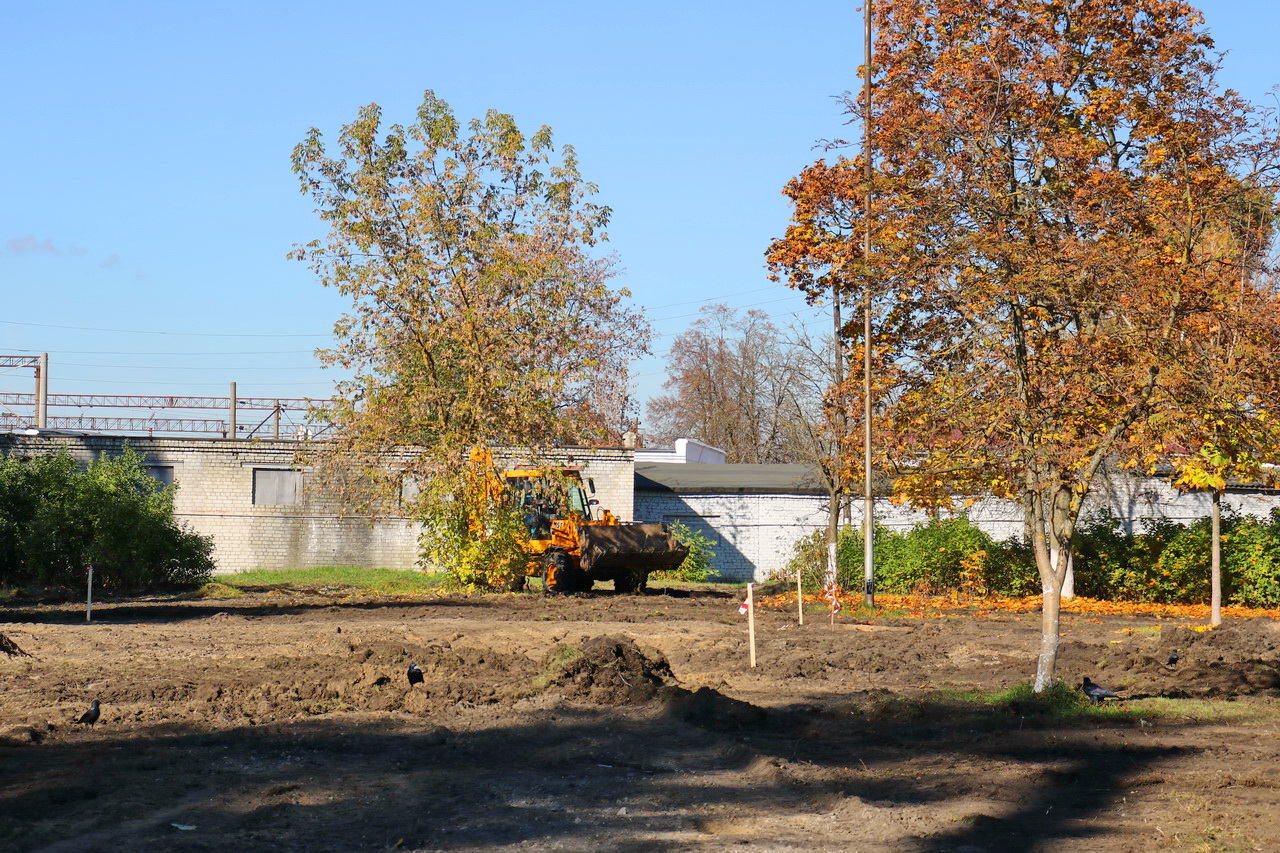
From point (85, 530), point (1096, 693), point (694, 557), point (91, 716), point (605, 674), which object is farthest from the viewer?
point (694, 557)

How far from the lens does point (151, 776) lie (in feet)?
27.6

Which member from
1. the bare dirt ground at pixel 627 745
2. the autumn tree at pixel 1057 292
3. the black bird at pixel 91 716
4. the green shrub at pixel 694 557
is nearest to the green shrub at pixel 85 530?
the bare dirt ground at pixel 627 745

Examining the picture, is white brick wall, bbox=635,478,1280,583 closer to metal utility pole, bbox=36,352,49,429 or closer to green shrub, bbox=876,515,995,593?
green shrub, bbox=876,515,995,593

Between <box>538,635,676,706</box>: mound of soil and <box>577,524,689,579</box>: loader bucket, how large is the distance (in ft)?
38.1

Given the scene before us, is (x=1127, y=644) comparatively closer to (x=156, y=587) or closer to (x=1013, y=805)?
(x=1013, y=805)

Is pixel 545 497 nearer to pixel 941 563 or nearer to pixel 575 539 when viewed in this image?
pixel 575 539

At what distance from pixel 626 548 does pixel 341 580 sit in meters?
10.00

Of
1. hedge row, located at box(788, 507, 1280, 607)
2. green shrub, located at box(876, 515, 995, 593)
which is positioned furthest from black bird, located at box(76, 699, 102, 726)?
green shrub, located at box(876, 515, 995, 593)

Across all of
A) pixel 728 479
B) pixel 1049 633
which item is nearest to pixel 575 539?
pixel 728 479

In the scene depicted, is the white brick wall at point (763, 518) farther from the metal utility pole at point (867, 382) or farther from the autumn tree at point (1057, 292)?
the autumn tree at point (1057, 292)

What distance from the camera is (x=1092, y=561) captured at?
2577 centimetres

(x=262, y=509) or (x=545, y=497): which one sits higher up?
(x=545, y=497)

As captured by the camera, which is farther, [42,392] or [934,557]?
[42,392]

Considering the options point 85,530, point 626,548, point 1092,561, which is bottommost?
point 1092,561
